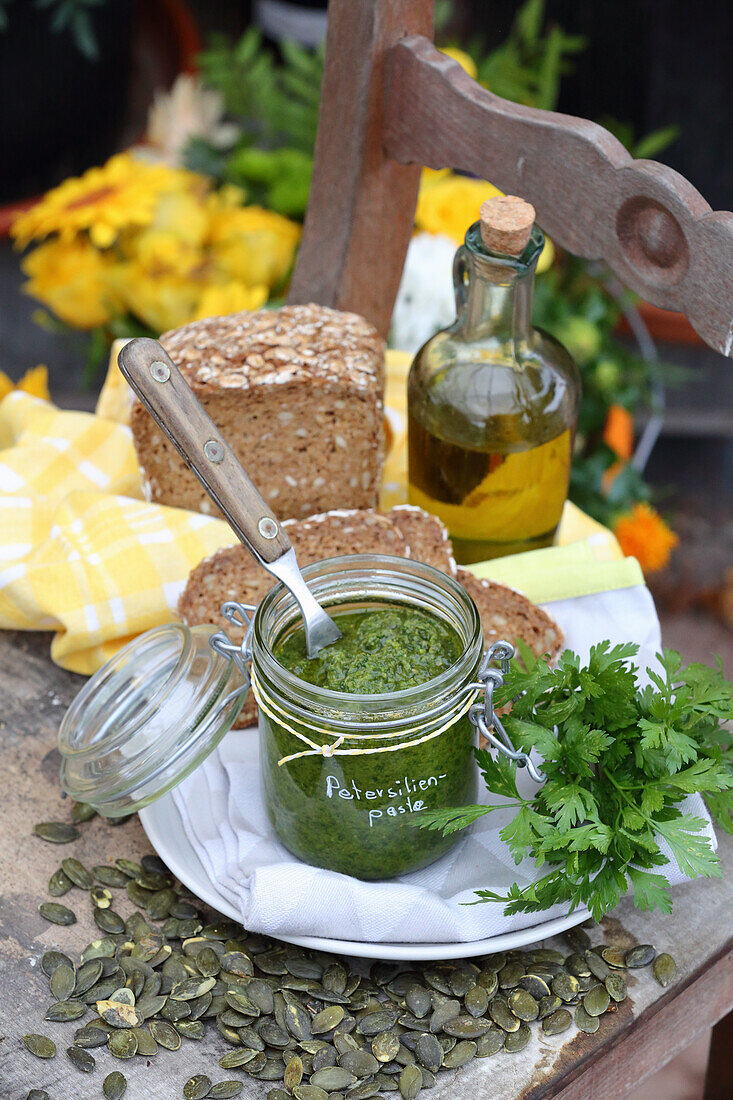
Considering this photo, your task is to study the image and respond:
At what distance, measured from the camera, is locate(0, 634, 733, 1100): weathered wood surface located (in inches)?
32.7

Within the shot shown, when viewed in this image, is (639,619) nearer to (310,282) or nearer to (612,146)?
(612,146)

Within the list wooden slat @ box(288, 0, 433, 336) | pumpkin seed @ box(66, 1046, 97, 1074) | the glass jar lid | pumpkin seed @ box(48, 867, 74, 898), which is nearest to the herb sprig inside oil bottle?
wooden slat @ box(288, 0, 433, 336)

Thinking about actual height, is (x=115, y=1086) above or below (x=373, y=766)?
below

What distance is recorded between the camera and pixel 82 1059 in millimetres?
833

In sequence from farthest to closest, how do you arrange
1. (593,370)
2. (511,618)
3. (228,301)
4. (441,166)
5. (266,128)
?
(266,128) < (593,370) < (228,301) < (441,166) < (511,618)

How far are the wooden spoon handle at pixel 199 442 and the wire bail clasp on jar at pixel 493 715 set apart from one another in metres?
0.19

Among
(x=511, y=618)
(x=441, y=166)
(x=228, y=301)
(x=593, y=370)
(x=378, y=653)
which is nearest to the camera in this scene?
(x=378, y=653)

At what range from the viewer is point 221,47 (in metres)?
2.09

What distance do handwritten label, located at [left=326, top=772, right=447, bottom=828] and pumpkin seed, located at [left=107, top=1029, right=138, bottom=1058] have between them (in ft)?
0.76

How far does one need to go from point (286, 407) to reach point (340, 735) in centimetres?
50

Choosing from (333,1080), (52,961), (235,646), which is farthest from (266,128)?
(333,1080)

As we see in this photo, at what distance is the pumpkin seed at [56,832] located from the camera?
1.03 meters

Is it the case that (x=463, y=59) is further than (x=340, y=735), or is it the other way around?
(x=463, y=59)

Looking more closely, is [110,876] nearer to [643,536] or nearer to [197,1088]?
[197,1088]
